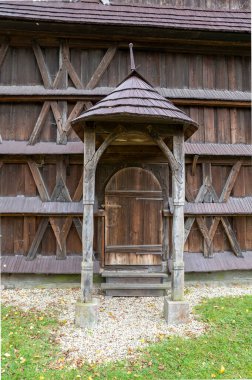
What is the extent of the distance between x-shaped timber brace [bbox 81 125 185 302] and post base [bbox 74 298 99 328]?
0.10m

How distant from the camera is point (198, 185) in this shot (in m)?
6.40

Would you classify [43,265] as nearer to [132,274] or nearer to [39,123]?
[132,274]

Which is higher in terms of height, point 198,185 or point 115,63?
point 115,63

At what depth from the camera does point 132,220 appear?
5793 mm

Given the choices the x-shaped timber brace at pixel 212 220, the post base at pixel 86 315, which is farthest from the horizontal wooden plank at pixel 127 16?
the post base at pixel 86 315

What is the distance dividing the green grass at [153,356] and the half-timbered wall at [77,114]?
2.11 metres

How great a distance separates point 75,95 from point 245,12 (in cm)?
508

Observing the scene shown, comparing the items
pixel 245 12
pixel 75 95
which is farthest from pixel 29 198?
pixel 245 12

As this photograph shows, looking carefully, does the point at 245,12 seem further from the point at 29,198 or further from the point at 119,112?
the point at 29,198

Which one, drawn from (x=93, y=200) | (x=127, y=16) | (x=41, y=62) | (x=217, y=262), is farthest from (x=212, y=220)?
(x=41, y=62)

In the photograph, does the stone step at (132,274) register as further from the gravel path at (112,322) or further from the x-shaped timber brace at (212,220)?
the x-shaped timber brace at (212,220)

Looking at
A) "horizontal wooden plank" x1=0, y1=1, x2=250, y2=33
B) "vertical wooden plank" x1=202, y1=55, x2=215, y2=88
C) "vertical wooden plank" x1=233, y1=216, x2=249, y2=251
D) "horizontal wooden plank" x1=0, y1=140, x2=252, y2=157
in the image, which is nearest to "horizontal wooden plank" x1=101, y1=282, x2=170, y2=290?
"vertical wooden plank" x1=233, y1=216, x2=249, y2=251

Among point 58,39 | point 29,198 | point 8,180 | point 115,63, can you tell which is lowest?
point 29,198

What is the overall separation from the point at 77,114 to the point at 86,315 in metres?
4.28
